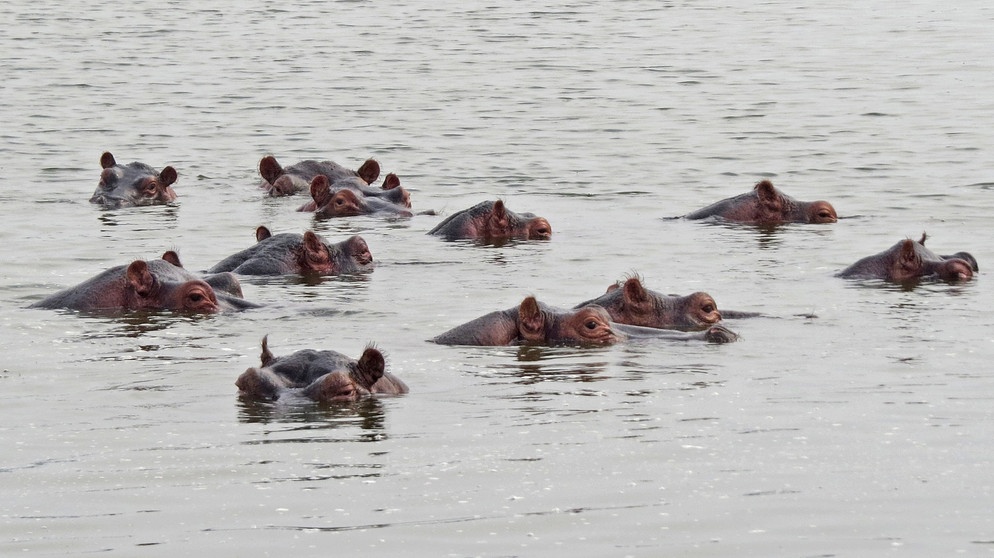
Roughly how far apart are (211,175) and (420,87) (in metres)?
8.68

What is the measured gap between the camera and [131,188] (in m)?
17.8

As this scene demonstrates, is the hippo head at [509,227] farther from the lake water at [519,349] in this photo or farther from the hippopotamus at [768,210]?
the hippopotamus at [768,210]

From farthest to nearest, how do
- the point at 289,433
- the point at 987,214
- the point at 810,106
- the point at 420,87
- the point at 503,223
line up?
the point at 420,87
the point at 810,106
the point at 987,214
the point at 503,223
the point at 289,433

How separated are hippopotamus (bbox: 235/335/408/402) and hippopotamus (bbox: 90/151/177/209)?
29.4 feet

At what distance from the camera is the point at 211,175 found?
2016cm

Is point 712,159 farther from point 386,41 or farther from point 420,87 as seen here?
point 386,41

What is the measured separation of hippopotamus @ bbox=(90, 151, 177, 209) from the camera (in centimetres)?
1766

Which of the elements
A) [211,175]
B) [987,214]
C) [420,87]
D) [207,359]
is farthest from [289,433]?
[420,87]

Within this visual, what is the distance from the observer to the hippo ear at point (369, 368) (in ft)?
28.5

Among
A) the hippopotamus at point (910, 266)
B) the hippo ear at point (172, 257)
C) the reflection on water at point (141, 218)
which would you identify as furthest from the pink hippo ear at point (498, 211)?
the hippo ear at point (172, 257)

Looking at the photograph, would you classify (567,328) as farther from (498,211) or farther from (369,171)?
(369,171)

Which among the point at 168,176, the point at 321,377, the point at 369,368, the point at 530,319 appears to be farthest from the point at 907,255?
the point at 168,176

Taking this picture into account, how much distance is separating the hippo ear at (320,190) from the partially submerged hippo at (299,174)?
0.95 metres

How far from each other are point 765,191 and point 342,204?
4.20m
